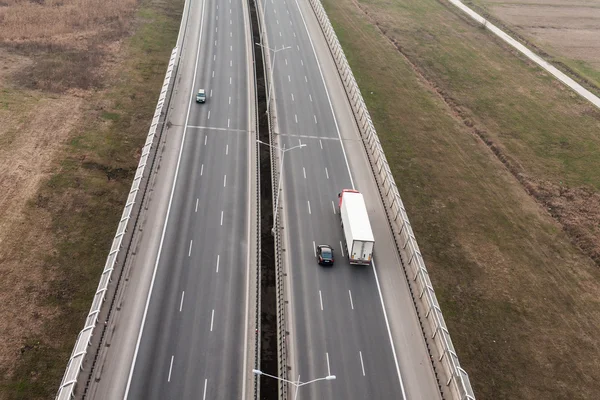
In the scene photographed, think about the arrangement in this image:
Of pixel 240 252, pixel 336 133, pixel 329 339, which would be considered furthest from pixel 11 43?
pixel 329 339

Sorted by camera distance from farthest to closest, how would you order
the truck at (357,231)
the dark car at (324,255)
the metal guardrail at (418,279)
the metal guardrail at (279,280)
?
1. the dark car at (324,255)
2. the truck at (357,231)
3. the metal guardrail at (279,280)
4. the metal guardrail at (418,279)

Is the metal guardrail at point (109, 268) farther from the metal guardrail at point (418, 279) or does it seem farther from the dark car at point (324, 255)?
the metal guardrail at point (418, 279)

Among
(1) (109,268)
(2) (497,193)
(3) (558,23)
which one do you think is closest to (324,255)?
(1) (109,268)

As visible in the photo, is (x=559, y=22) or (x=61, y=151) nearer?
(x=61, y=151)

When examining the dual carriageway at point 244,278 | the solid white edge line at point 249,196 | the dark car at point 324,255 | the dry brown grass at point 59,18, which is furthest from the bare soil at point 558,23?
the dry brown grass at point 59,18

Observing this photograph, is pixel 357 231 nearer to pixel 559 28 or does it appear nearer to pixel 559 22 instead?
pixel 559 28

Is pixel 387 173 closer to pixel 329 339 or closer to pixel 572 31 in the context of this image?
pixel 329 339

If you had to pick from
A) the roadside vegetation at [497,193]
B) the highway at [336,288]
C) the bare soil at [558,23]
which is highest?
the bare soil at [558,23]
